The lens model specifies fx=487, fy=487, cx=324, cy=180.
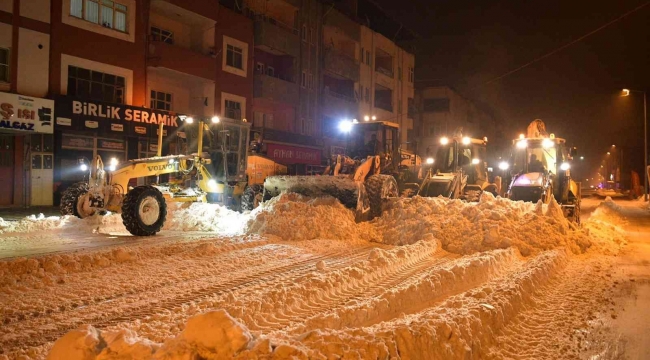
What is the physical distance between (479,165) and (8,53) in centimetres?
1929

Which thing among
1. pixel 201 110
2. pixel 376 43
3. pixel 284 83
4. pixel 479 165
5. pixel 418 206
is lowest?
pixel 418 206

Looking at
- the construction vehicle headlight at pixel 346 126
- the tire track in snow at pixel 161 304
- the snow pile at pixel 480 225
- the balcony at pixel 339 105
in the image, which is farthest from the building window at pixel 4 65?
the balcony at pixel 339 105

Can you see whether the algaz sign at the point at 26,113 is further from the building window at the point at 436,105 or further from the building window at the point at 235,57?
the building window at the point at 436,105

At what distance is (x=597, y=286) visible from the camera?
7793 mm

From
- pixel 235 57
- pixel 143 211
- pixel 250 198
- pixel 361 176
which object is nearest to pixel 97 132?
pixel 250 198

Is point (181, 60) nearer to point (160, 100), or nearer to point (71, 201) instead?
point (160, 100)

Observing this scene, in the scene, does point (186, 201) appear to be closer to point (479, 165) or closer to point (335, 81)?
point (479, 165)

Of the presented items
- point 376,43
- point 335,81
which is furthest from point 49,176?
point 376,43

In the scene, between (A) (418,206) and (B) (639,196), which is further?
(B) (639,196)

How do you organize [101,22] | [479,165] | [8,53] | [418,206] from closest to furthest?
[418,206], [479,165], [8,53], [101,22]

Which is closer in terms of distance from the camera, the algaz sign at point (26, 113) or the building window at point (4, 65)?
the algaz sign at point (26, 113)

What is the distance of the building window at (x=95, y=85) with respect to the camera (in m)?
22.3

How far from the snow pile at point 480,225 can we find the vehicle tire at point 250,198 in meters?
5.42

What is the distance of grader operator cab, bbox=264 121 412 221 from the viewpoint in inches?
547
